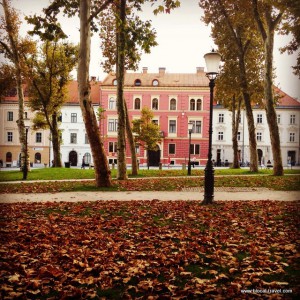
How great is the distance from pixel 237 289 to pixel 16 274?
268cm

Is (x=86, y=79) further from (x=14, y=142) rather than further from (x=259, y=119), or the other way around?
(x=259, y=119)

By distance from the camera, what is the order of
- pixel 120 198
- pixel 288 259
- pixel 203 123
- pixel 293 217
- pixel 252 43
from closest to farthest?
1. pixel 288 259
2. pixel 293 217
3. pixel 120 198
4. pixel 252 43
5. pixel 203 123

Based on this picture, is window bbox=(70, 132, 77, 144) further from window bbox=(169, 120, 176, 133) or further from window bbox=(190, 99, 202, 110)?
window bbox=(190, 99, 202, 110)

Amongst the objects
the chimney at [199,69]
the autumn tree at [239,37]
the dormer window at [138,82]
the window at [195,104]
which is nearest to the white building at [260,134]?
the window at [195,104]

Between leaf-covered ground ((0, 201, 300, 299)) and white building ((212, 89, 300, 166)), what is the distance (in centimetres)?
4693

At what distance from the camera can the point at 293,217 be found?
7.17 m

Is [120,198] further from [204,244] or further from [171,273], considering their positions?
[171,273]

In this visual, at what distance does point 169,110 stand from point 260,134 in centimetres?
1705

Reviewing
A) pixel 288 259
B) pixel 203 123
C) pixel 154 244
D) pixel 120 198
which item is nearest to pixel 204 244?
pixel 154 244

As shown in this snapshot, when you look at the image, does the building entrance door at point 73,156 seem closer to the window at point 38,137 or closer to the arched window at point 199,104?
the window at point 38,137

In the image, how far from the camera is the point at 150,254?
4.59m

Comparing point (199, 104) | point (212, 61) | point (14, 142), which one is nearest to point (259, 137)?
point (199, 104)

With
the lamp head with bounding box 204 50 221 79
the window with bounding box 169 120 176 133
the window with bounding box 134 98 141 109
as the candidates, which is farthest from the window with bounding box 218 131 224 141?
the lamp head with bounding box 204 50 221 79

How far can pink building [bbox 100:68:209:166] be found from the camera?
50.5m
